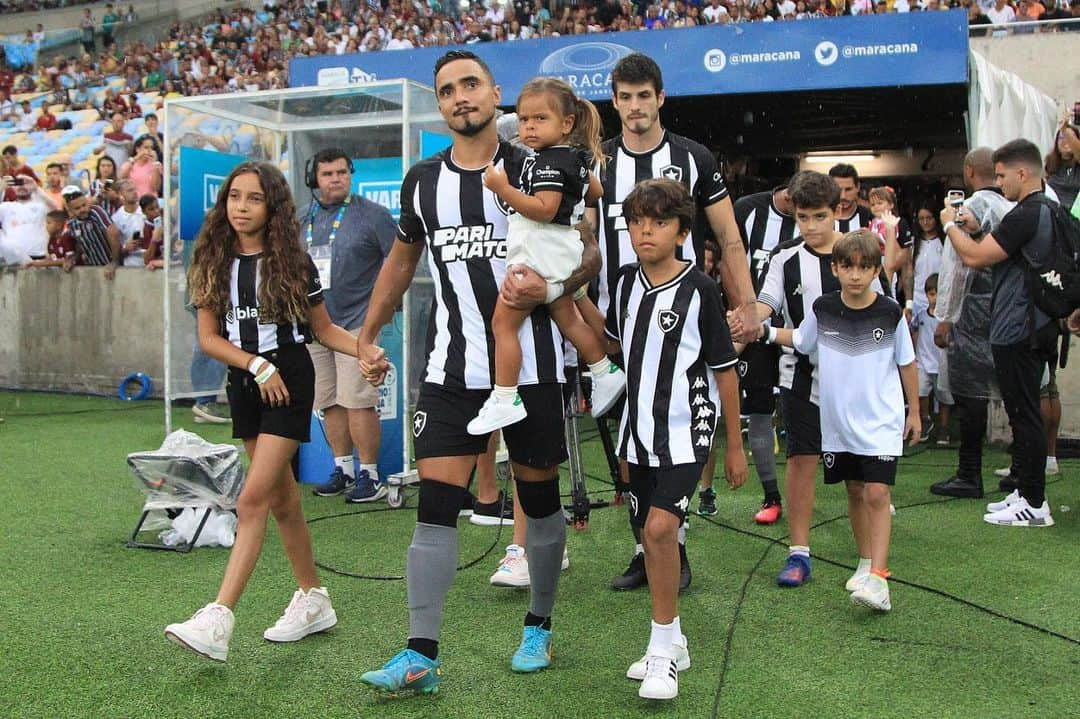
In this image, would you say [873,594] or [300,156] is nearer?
[873,594]

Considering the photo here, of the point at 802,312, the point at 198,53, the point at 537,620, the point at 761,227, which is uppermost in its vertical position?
the point at 198,53

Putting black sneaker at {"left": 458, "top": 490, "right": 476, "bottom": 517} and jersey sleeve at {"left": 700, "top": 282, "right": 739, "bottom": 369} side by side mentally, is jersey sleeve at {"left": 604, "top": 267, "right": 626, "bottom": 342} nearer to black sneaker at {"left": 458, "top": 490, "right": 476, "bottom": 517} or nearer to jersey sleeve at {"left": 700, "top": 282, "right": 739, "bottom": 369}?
jersey sleeve at {"left": 700, "top": 282, "right": 739, "bottom": 369}

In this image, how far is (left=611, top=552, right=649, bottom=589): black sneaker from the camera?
4.62 m

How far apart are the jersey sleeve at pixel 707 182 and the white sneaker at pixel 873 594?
1604 mm

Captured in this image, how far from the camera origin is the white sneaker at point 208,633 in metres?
3.38

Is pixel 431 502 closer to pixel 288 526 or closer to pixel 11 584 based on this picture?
pixel 288 526

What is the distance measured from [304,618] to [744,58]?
8578 mm

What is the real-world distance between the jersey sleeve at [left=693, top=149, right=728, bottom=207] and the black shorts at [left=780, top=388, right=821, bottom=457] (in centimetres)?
104

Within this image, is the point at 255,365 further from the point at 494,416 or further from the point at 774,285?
the point at 774,285

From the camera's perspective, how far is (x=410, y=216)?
3695 mm

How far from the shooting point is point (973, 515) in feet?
19.9

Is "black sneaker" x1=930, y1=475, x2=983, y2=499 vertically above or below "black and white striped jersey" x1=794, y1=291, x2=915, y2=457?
below

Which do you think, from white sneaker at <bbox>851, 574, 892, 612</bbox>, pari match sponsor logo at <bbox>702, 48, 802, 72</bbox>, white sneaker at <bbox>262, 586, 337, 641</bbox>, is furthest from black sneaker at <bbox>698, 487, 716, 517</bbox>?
pari match sponsor logo at <bbox>702, 48, 802, 72</bbox>

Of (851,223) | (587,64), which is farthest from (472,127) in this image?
(587,64)
